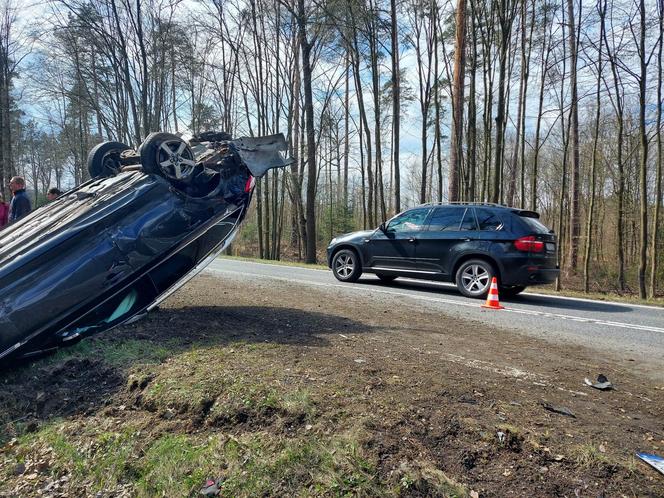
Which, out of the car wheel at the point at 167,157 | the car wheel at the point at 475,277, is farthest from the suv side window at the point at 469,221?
the car wheel at the point at 167,157

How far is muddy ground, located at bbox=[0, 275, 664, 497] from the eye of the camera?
7.30 ft

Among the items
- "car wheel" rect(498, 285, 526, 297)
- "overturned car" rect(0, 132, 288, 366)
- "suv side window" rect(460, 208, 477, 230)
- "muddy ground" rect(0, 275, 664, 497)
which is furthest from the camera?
"car wheel" rect(498, 285, 526, 297)

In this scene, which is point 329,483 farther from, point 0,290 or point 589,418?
point 0,290

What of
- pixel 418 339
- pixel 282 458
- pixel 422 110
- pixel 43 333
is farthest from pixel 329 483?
pixel 422 110

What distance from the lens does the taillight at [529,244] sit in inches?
306

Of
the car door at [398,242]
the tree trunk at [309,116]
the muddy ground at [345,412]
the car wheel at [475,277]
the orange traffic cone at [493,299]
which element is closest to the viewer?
the muddy ground at [345,412]

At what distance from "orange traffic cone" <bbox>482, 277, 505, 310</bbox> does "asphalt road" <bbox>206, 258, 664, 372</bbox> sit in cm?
14

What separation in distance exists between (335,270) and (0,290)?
7.43 meters

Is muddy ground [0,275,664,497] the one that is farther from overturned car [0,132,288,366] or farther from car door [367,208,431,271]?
car door [367,208,431,271]

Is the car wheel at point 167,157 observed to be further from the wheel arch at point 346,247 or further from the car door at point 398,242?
the wheel arch at point 346,247

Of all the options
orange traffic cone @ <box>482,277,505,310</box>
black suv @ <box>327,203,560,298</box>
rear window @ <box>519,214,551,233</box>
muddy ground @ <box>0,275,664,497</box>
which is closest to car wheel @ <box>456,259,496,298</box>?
black suv @ <box>327,203,560,298</box>

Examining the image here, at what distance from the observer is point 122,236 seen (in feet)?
14.0

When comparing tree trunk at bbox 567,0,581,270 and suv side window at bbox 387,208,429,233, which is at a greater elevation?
tree trunk at bbox 567,0,581,270

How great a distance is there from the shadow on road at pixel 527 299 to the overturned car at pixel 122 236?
183 inches
